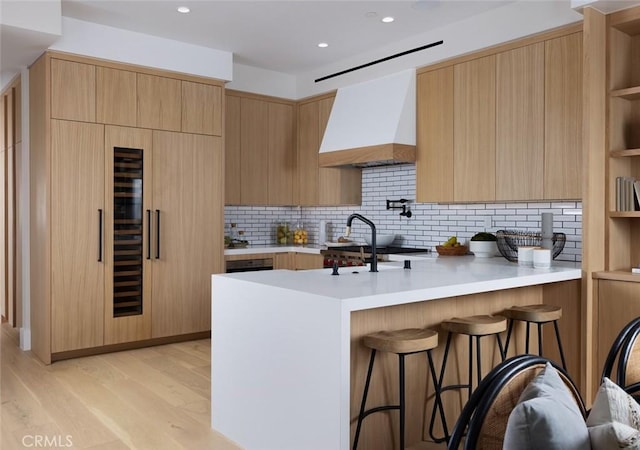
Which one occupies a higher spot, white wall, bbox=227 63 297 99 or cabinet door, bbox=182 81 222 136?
white wall, bbox=227 63 297 99

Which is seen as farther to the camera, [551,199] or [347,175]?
[347,175]

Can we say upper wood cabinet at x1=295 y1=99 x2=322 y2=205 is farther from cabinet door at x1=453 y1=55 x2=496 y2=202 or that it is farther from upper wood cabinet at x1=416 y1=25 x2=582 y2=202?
cabinet door at x1=453 y1=55 x2=496 y2=202

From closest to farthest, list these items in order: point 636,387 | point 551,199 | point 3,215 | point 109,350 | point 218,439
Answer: point 636,387 < point 218,439 < point 551,199 < point 109,350 < point 3,215

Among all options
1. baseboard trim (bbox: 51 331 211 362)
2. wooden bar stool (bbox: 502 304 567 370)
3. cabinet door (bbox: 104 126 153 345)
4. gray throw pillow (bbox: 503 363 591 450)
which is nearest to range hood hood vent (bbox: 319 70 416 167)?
cabinet door (bbox: 104 126 153 345)

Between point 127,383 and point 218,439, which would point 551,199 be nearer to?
point 218,439

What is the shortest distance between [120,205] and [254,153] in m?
1.75

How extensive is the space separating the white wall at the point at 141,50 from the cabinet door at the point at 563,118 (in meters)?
3.00

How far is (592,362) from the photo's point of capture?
137 inches

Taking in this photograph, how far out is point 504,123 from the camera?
→ 14.0ft

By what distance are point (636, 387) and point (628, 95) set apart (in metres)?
2.39

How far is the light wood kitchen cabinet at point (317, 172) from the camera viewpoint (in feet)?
19.4

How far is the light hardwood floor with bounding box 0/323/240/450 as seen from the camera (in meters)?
3.07

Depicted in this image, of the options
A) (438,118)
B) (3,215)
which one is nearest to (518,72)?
(438,118)

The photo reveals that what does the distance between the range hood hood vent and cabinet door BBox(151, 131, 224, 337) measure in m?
1.17
